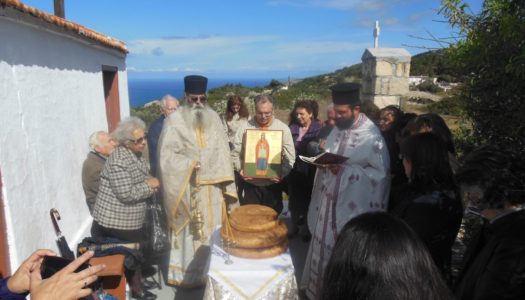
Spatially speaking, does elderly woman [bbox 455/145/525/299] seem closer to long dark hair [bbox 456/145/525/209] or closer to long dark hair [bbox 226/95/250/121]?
long dark hair [bbox 456/145/525/209]

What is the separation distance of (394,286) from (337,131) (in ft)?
8.63

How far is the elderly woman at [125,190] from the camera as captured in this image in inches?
146

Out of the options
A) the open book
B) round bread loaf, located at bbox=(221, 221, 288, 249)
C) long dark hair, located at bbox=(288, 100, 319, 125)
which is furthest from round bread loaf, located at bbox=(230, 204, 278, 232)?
long dark hair, located at bbox=(288, 100, 319, 125)

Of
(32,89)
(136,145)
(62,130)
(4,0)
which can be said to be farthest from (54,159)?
(4,0)

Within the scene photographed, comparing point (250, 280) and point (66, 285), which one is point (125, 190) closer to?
point (250, 280)

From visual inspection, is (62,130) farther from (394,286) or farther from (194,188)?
(394,286)

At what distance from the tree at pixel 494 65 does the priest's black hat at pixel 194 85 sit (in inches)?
99.6

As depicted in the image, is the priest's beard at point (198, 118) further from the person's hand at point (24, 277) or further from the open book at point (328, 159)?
the person's hand at point (24, 277)

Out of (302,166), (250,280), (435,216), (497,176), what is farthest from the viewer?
(302,166)

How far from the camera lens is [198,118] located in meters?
4.26

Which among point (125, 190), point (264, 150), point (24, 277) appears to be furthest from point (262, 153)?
point (24, 277)

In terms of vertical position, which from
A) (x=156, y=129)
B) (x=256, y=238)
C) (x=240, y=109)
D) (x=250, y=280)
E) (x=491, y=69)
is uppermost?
(x=491, y=69)

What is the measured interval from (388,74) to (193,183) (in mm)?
4414

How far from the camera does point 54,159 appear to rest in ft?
14.1
